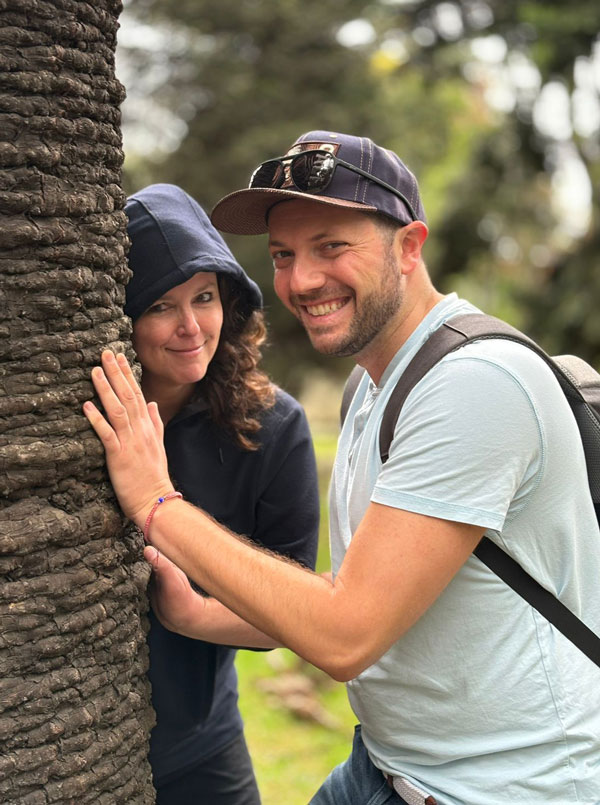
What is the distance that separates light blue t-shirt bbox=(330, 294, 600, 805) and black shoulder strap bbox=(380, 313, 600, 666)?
2 centimetres

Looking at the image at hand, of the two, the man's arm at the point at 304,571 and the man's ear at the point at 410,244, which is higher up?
the man's ear at the point at 410,244

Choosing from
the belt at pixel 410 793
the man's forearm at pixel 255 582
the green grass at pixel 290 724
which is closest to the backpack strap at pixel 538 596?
the man's forearm at pixel 255 582

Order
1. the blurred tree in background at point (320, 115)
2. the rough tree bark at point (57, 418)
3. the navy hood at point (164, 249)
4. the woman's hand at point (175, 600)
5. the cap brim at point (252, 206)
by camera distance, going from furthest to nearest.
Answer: the blurred tree in background at point (320, 115) < the navy hood at point (164, 249) < the woman's hand at point (175, 600) < the cap brim at point (252, 206) < the rough tree bark at point (57, 418)

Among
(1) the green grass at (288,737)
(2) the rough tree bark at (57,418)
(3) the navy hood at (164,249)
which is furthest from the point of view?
(1) the green grass at (288,737)

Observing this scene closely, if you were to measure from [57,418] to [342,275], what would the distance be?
87cm

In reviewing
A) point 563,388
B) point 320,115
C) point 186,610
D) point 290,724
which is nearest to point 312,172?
point 563,388

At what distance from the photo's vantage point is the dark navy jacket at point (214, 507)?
337cm

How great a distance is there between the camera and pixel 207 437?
3.39m

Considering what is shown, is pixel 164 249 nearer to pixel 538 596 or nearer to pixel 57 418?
pixel 57 418

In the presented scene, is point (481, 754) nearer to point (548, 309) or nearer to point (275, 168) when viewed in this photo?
point (275, 168)

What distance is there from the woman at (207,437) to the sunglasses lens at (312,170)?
0.49 meters

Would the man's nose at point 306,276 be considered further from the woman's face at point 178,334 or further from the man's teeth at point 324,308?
the woman's face at point 178,334

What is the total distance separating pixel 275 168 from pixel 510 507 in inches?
47.0

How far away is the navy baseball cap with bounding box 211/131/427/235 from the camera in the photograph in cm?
273
